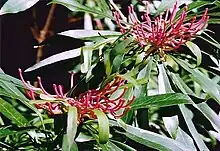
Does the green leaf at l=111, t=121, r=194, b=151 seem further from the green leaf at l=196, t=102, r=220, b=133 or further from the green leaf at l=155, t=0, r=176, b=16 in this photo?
the green leaf at l=155, t=0, r=176, b=16

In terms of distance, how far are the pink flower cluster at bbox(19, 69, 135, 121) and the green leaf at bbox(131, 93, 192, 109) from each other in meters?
0.04

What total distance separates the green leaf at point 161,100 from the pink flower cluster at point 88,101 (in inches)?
1.4

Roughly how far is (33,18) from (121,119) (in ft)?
3.37

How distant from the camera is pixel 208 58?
3.92 feet

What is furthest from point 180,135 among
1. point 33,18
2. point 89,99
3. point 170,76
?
point 33,18

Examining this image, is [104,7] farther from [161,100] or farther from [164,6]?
[161,100]

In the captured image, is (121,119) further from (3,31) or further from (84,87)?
(3,31)

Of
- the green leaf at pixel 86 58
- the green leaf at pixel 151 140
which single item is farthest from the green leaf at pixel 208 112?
the green leaf at pixel 86 58

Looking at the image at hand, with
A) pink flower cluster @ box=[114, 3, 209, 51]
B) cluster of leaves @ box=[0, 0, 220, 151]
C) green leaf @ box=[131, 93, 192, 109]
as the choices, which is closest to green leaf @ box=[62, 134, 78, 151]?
cluster of leaves @ box=[0, 0, 220, 151]

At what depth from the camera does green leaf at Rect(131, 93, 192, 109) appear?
2.95 ft

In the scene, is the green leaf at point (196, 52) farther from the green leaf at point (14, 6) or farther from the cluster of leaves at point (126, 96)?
the green leaf at point (14, 6)

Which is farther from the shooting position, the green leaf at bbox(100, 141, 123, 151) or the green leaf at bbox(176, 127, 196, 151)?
the green leaf at bbox(176, 127, 196, 151)

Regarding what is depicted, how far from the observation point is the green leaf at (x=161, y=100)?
2.95 feet

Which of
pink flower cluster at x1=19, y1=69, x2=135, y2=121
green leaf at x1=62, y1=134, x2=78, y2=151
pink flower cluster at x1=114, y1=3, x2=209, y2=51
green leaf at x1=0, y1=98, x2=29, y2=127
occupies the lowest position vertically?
green leaf at x1=62, y1=134, x2=78, y2=151
